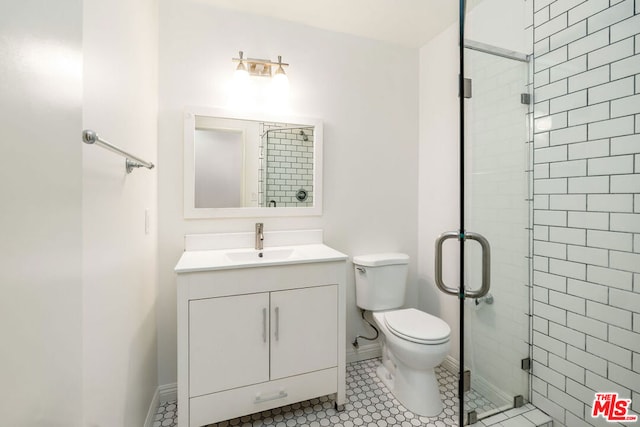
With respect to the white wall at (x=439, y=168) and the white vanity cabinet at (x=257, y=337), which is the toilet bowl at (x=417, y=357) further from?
the white wall at (x=439, y=168)

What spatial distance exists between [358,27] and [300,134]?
2.90 feet

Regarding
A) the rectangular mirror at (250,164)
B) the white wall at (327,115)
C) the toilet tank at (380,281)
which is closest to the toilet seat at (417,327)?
the toilet tank at (380,281)

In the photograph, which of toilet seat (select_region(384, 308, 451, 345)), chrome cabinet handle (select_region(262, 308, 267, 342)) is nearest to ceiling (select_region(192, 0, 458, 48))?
chrome cabinet handle (select_region(262, 308, 267, 342))

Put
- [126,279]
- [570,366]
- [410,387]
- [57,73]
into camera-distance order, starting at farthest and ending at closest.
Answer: [410,387]
[570,366]
[126,279]
[57,73]

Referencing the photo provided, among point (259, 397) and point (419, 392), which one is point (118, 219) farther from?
point (419, 392)

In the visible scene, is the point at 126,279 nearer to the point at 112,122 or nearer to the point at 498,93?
the point at 112,122

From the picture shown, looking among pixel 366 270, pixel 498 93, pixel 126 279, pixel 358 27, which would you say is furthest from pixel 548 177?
pixel 126 279

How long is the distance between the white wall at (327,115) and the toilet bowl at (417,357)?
0.49 meters

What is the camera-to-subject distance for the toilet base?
1.60m

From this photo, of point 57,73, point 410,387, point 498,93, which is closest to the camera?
point 57,73

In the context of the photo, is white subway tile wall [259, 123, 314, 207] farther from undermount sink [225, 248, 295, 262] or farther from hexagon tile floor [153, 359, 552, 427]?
hexagon tile floor [153, 359, 552, 427]

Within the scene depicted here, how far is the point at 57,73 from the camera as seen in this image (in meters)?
0.60

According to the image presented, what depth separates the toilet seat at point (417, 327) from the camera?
5.06 ft

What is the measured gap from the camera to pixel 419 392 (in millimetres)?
1614
